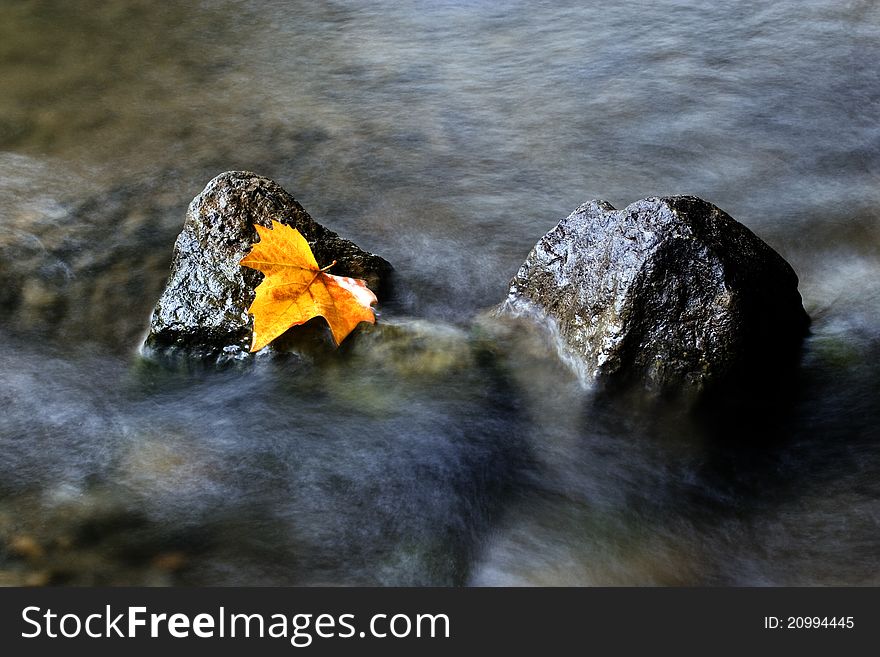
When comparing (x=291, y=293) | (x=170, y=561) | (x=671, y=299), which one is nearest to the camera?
(x=170, y=561)

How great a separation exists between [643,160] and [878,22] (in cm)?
247

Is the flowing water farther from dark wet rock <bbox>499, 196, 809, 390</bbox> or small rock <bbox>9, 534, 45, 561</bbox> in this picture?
dark wet rock <bbox>499, 196, 809, 390</bbox>

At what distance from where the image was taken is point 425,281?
153 inches

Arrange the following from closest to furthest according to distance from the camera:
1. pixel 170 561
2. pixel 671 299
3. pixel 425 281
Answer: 1. pixel 170 561
2. pixel 671 299
3. pixel 425 281

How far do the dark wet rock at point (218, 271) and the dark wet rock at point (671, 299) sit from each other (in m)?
0.99

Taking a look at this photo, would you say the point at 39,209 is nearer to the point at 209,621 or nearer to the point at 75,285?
the point at 75,285

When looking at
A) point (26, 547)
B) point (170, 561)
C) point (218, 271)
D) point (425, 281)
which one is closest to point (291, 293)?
point (218, 271)

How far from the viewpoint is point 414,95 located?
5.57m

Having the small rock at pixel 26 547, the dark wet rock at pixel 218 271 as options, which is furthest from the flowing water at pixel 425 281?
the dark wet rock at pixel 218 271

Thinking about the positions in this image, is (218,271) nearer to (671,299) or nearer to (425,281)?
(425,281)

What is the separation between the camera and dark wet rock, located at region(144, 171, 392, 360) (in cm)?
338

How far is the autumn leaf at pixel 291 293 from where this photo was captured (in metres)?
3.34

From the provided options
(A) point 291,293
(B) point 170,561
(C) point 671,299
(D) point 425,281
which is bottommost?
(B) point 170,561

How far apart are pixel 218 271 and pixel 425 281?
861mm
